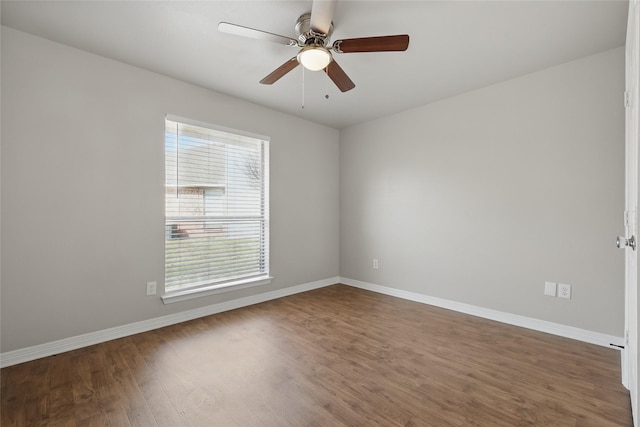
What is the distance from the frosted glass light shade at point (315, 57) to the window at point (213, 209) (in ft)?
5.30

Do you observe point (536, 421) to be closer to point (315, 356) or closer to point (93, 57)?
point (315, 356)

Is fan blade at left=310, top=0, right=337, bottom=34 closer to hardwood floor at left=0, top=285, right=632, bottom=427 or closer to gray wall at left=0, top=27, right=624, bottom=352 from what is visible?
gray wall at left=0, top=27, right=624, bottom=352

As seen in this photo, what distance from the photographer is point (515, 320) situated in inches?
114

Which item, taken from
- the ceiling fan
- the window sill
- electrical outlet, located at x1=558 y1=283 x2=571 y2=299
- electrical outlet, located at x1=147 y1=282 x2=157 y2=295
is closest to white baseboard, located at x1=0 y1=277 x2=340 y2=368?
the window sill

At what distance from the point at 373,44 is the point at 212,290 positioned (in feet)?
9.23

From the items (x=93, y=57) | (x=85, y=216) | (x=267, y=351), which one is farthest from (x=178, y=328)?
(x=93, y=57)

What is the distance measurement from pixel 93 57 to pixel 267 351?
2905 millimetres

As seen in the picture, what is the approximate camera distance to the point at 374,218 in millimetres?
4184

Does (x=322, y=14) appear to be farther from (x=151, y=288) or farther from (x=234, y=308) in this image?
(x=234, y=308)

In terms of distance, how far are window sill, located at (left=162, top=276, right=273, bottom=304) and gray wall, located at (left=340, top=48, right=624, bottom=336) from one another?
1.66m

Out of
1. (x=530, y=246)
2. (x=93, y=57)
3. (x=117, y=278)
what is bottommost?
(x=117, y=278)

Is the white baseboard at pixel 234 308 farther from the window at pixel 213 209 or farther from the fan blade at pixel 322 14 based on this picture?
the fan blade at pixel 322 14

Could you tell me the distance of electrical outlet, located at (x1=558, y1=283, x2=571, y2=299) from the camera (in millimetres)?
2611

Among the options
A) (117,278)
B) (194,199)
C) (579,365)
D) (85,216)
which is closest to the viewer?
(579,365)
